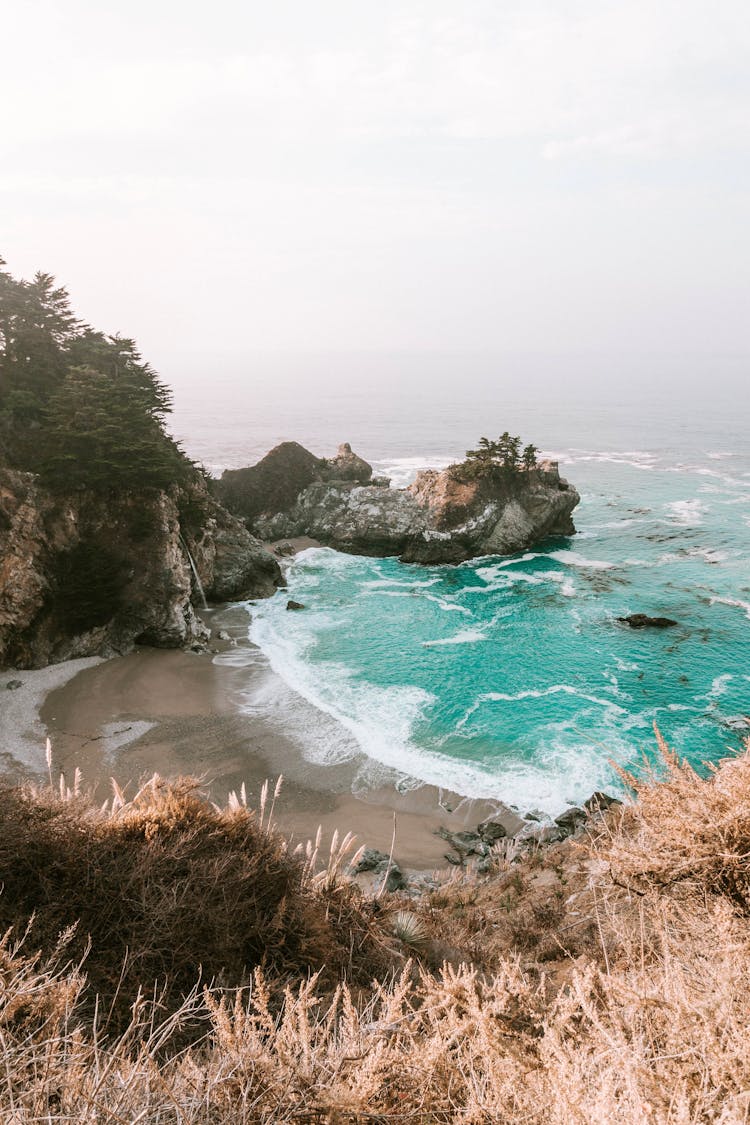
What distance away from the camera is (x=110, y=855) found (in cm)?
727

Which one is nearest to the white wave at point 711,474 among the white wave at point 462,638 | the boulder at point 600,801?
the white wave at point 462,638

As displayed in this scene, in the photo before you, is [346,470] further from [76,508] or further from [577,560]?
[76,508]

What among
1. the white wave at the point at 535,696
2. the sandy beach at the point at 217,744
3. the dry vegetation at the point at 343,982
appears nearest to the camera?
the dry vegetation at the point at 343,982

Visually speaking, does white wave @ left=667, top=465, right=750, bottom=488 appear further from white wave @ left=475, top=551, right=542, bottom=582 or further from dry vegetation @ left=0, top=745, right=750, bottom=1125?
dry vegetation @ left=0, top=745, right=750, bottom=1125

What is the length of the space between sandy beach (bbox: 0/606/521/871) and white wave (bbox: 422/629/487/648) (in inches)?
363

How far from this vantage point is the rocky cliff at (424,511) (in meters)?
45.1

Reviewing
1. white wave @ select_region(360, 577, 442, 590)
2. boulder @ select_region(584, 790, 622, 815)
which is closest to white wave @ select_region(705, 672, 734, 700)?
boulder @ select_region(584, 790, 622, 815)

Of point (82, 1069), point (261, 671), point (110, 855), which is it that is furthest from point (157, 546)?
point (82, 1069)

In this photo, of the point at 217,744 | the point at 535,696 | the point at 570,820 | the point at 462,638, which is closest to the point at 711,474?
the point at 462,638

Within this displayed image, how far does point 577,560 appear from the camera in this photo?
43.6 meters

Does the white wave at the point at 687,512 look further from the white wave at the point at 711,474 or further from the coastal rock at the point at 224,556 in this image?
the coastal rock at the point at 224,556

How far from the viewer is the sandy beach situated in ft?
60.2

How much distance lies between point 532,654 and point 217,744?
690 inches

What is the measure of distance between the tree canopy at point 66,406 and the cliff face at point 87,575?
1467 mm
